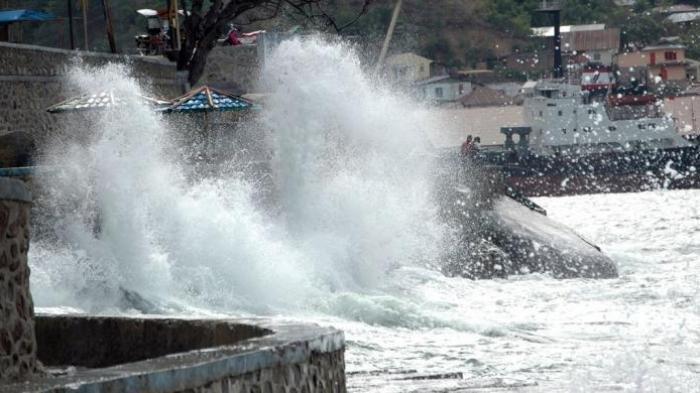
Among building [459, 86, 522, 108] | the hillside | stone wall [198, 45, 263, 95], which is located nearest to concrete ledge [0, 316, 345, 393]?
stone wall [198, 45, 263, 95]

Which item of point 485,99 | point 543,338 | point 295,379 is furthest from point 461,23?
point 295,379

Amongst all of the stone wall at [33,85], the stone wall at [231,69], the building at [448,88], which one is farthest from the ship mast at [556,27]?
the stone wall at [33,85]

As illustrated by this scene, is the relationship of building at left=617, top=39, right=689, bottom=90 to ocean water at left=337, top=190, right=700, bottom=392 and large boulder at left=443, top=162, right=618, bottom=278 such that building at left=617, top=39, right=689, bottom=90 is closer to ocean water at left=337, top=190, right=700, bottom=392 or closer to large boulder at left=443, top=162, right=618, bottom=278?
ocean water at left=337, top=190, right=700, bottom=392

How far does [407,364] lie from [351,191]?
7.91m

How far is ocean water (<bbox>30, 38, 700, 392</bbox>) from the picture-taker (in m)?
13.3

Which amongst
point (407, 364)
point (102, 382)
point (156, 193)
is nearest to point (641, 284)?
point (156, 193)

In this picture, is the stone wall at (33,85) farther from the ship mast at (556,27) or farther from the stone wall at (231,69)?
the ship mast at (556,27)

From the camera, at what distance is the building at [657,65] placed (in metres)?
89.3

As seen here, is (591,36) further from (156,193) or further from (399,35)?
(156,193)

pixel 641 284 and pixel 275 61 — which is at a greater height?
pixel 275 61

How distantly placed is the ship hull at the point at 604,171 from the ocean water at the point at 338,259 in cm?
4332

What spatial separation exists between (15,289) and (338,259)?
13.0 m

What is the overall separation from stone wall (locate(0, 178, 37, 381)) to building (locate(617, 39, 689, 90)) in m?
83.7

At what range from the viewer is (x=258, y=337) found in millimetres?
6797
